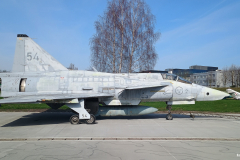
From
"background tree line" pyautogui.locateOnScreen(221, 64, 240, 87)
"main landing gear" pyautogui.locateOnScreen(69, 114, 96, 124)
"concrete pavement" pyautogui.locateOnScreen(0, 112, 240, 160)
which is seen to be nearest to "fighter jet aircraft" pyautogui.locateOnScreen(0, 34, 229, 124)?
"main landing gear" pyautogui.locateOnScreen(69, 114, 96, 124)

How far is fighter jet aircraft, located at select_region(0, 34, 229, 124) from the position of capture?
10992 millimetres

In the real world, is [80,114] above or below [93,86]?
below

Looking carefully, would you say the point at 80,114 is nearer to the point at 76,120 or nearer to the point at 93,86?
the point at 76,120

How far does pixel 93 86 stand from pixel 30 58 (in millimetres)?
4676

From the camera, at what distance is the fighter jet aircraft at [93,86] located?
10992 millimetres

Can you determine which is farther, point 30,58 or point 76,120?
point 30,58

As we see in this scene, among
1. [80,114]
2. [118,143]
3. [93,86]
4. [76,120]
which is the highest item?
[93,86]

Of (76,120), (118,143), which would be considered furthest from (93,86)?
(118,143)

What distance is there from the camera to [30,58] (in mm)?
11898

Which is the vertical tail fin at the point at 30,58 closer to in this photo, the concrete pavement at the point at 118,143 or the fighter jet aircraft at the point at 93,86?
the fighter jet aircraft at the point at 93,86

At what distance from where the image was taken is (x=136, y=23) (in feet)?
69.9

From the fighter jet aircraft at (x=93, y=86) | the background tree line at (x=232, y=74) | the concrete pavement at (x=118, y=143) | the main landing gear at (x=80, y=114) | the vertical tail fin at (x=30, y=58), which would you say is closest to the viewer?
the concrete pavement at (x=118, y=143)

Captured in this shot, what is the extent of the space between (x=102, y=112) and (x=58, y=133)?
3574mm

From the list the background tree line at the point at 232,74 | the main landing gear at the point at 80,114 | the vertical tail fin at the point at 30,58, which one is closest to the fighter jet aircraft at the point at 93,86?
the vertical tail fin at the point at 30,58
